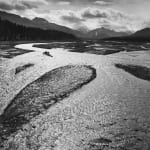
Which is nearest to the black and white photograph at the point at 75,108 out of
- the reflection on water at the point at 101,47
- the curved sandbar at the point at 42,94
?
the curved sandbar at the point at 42,94

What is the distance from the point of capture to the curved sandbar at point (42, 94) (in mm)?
17297

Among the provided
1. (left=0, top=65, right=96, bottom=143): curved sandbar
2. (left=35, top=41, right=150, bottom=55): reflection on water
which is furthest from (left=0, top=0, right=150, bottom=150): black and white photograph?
(left=35, top=41, right=150, bottom=55): reflection on water

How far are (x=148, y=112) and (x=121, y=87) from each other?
6.32 metres

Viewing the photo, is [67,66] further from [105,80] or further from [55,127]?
[55,127]

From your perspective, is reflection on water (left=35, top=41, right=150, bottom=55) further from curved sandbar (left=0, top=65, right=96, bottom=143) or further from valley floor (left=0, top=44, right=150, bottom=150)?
valley floor (left=0, top=44, right=150, bottom=150)

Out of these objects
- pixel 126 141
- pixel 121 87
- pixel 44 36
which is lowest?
pixel 126 141

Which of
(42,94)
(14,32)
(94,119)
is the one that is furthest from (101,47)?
(14,32)

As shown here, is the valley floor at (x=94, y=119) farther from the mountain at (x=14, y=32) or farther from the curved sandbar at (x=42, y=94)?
the mountain at (x=14, y=32)

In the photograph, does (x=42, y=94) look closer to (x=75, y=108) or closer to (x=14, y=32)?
(x=75, y=108)

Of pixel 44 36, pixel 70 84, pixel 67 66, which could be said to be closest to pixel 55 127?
pixel 70 84

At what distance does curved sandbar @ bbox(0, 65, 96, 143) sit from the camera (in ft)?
56.7

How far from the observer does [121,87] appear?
23.8 m

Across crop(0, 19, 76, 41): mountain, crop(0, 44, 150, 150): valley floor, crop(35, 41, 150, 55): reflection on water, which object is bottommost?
crop(0, 44, 150, 150): valley floor

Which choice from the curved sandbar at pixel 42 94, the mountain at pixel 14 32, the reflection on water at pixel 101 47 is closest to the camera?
the curved sandbar at pixel 42 94
